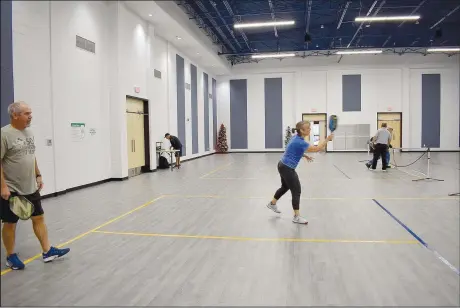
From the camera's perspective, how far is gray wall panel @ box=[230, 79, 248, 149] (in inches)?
949

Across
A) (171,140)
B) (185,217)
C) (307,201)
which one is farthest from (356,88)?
(185,217)

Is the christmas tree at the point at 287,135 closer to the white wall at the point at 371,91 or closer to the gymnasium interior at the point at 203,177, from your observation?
the white wall at the point at 371,91

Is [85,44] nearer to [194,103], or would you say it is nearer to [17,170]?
[17,170]

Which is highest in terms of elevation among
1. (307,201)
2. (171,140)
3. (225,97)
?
(225,97)

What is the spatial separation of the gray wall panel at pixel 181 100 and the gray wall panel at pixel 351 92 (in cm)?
1116

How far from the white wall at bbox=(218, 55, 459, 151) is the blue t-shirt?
1849 centimetres

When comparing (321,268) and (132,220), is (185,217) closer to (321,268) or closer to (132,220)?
(132,220)

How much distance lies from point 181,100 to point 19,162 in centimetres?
1412

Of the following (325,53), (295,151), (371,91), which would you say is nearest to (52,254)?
(295,151)

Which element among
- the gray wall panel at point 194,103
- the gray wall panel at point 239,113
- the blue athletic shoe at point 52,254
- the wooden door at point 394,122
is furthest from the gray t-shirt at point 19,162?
the wooden door at point 394,122

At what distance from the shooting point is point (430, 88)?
22.3 m

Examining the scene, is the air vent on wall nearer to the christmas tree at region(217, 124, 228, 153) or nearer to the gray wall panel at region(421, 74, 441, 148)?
the christmas tree at region(217, 124, 228, 153)

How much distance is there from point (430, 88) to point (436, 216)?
19.9m

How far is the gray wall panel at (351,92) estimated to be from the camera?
896 inches
